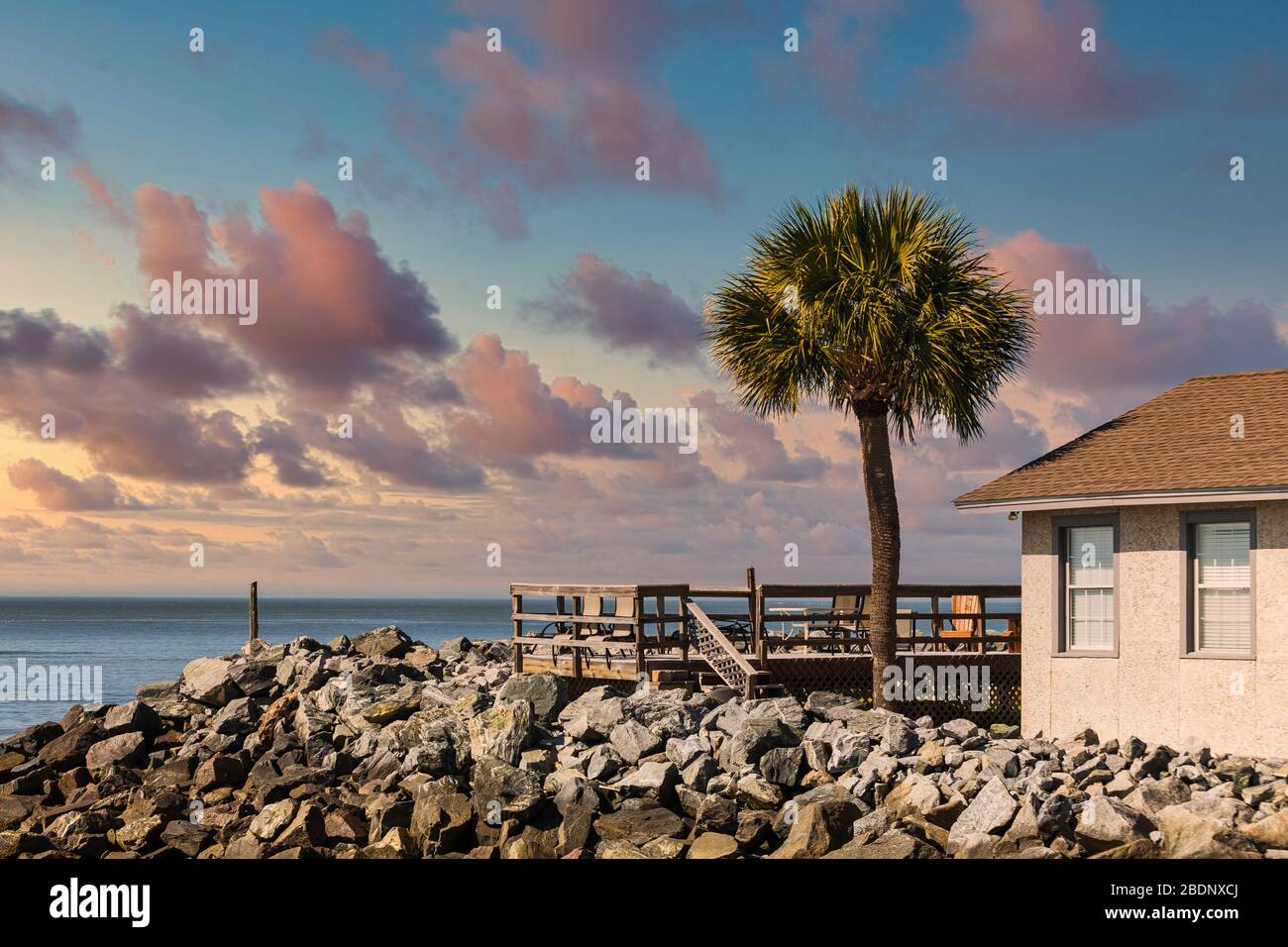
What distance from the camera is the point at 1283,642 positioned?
1577 cm

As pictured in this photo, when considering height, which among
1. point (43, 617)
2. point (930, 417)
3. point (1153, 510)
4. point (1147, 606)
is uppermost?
point (930, 417)

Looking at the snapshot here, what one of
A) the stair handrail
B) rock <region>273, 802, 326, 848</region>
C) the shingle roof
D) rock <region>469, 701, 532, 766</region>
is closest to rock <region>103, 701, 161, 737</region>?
rock <region>469, 701, 532, 766</region>

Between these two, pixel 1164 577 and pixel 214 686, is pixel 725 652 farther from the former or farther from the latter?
pixel 214 686

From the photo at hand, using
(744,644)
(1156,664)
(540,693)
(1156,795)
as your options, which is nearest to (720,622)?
(744,644)

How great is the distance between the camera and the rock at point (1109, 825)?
13.4m

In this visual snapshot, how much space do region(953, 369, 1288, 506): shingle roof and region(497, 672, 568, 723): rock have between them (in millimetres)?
6479

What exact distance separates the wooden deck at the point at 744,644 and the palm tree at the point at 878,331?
4.11 feet

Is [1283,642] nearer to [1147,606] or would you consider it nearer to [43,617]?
[1147,606]

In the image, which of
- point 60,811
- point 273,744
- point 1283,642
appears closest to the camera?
point 1283,642

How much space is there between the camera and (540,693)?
19.7m

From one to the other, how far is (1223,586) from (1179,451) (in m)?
2.23
